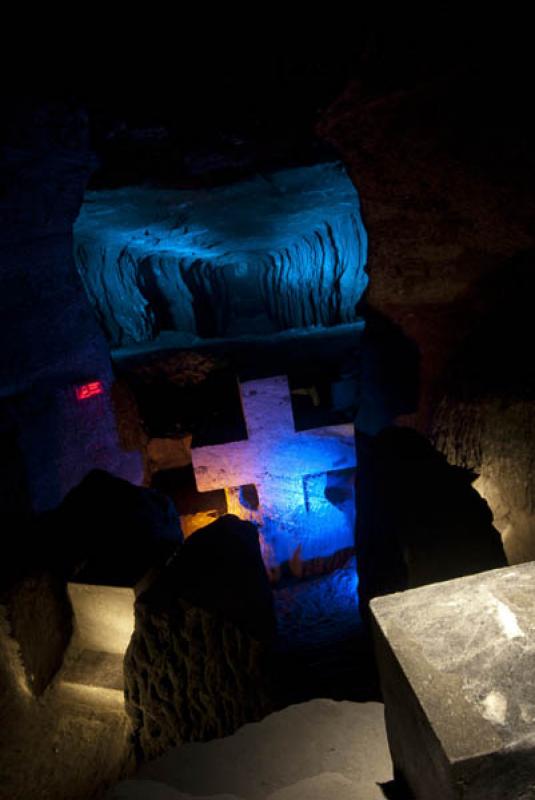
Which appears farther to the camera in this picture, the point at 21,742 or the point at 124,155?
the point at 124,155

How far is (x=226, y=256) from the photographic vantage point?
1360 centimetres

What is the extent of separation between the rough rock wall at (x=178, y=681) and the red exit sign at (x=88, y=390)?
232 inches

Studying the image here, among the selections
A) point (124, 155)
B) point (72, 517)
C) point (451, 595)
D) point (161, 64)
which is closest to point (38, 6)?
point (161, 64)

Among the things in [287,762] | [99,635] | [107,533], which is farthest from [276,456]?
[287,762]

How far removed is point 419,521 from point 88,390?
269 inches

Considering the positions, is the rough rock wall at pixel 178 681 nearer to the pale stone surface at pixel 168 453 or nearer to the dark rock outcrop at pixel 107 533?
the dark rock outcrop at pixel 107 533

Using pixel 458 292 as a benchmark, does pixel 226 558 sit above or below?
below

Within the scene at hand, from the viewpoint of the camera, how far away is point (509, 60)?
154 inches

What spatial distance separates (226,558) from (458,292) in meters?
4.06

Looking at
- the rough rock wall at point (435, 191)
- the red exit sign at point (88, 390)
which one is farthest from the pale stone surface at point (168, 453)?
the rough rock wall at point (435, 191)

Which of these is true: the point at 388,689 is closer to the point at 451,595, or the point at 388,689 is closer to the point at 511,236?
the point at 451,595

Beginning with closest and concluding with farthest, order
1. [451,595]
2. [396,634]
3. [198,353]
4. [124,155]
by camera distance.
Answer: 1. [396,634]
2. [451,595]
3. [124,155]
4. [198,353]

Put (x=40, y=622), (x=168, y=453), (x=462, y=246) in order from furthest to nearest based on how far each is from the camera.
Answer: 1. (x=168, y=453)
2. (x=462, y=246)
3. (x=40, y=622)

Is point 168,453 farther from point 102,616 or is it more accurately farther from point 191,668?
point 191,668
